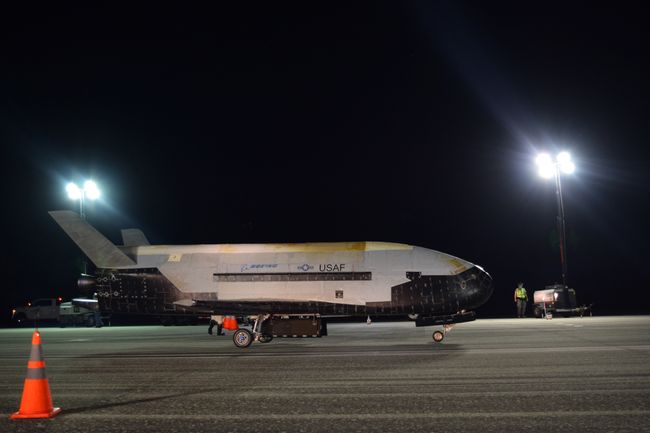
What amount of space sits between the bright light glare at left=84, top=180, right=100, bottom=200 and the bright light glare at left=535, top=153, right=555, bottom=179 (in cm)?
2834

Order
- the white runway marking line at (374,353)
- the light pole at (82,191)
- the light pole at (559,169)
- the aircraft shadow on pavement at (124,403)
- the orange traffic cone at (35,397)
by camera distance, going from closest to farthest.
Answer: the orange traffic cone at (35,397)
the aircraft shadow on pavement at (124,403)
the white runway marking line at (374,353)
the light pole at (559,169)
the light pole at (82,191)

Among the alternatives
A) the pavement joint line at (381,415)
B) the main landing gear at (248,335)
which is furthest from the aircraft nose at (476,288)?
the pavement joint line at (381,415)

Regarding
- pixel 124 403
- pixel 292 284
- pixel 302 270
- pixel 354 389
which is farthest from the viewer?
pixel 302 270

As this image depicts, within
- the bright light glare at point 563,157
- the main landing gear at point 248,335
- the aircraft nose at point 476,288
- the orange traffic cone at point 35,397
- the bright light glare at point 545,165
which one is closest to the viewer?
the orange traffic cone at point 35,397

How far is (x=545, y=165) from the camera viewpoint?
42.4 metres

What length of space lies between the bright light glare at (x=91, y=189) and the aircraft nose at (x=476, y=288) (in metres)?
29.5

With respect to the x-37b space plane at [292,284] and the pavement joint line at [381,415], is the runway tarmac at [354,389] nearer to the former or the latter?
the pavement joint line at [381,415]

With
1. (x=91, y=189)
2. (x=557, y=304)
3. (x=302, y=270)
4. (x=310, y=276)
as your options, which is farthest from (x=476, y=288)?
(x=91, y=189)

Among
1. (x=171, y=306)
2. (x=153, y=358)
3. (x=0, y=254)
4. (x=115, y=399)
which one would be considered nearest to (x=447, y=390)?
(x=115, y=399)

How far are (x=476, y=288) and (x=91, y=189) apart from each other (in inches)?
1178

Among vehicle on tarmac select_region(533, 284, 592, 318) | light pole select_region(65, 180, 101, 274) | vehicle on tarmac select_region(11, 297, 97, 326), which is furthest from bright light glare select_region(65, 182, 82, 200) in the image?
vehicle on tarmac select_region(533, 284, 592, 318)

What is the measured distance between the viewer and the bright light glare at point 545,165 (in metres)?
42.2

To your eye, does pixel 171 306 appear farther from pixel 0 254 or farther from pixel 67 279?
pixel 0 254

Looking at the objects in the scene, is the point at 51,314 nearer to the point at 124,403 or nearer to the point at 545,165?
the point at 545,165
